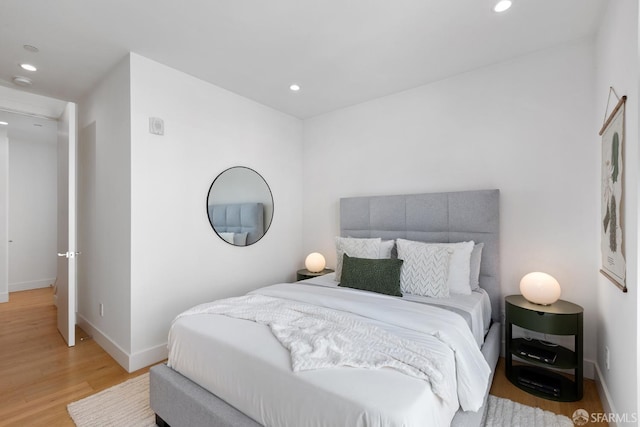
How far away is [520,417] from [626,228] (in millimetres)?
1287

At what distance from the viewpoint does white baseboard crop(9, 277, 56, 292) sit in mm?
5133

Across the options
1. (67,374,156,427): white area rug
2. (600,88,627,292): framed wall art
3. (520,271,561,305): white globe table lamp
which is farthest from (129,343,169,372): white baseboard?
(600,88,627,292): framed wall art

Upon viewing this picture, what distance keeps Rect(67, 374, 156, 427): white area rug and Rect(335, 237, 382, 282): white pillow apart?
71.5 inches

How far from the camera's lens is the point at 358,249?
2980 millimetres

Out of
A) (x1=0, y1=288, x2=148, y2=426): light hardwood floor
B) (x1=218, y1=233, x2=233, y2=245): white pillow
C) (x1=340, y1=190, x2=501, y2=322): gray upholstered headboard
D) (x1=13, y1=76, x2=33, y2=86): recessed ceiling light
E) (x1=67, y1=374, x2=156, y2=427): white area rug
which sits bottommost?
(x1=0, y1=288, x2=148, y2=426): light hardwood floor

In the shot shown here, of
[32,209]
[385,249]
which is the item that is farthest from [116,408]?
[32,209]

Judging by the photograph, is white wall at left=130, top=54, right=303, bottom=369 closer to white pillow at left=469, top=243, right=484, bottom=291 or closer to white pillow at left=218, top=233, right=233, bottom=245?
white pillow at left=218, top=233, right=233, bottom=245

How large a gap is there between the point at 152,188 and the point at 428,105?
2.83 m

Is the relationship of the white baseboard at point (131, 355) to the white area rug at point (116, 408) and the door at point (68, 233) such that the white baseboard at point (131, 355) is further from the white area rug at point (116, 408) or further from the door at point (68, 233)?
the door at point (68, 233)

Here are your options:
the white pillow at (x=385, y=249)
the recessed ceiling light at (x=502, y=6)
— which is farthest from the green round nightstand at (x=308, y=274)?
the recessed ceiling light at (x=502, y=6)

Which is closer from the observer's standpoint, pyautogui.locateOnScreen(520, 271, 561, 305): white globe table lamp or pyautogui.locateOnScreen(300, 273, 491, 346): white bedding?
pyautogui.locateOnScreen(300, 273, 491, 346): white bedding

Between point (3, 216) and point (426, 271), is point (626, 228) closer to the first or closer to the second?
point (426, 271)

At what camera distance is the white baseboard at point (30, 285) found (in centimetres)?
513

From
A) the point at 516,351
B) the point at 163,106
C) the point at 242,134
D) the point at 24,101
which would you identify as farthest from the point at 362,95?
the point at 24,101
